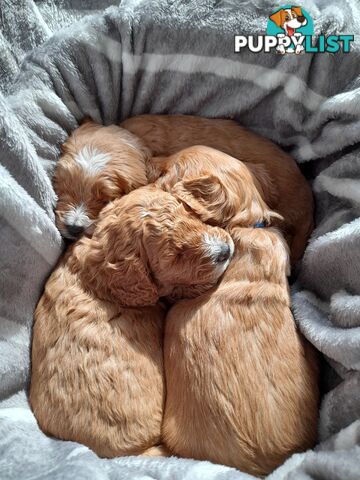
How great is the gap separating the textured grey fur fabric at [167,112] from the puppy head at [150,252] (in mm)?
201

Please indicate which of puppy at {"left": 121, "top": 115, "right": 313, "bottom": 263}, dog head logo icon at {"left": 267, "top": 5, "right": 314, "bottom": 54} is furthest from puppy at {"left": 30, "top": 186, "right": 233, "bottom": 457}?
dog head logo icon at {"left": 267, "top": 5, "right": 314, "bottom": 54}

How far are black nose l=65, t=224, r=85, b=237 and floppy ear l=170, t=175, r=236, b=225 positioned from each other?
0.33 m

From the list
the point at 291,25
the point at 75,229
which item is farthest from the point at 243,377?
the point at 291,25

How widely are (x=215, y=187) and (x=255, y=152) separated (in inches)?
12.7

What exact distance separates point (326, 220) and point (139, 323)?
0.70 metres

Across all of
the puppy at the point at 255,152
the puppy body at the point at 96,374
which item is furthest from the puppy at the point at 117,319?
the puppy at the point at 255,152

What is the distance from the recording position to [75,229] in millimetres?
1697

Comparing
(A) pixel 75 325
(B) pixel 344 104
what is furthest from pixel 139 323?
(B) pixel 344 104

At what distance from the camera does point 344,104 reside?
169cm

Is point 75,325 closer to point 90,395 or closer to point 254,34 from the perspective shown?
point 90,395

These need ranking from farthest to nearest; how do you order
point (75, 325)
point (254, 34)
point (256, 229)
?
1. point (254, 34)
2. point (256, 229)
3. point (75, 325)

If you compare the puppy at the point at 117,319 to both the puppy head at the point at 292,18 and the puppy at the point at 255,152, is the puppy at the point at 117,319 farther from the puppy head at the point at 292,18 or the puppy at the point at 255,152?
the puppy head at the point at 292,18

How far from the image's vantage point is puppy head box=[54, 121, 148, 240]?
5.56 ft

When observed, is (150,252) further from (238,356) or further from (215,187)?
(238,356)
